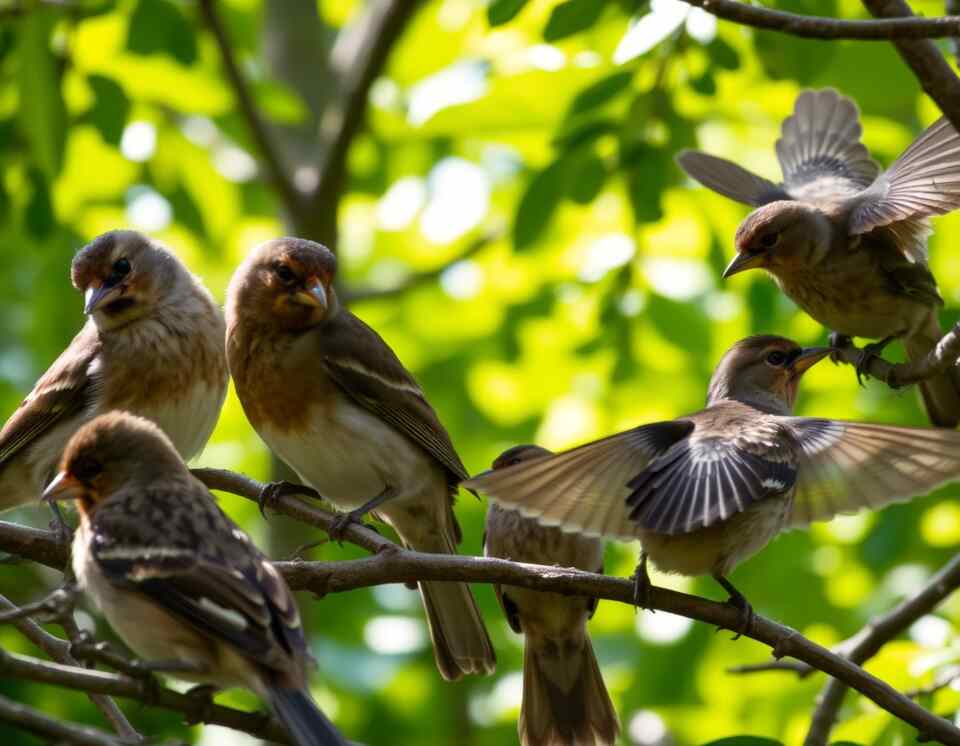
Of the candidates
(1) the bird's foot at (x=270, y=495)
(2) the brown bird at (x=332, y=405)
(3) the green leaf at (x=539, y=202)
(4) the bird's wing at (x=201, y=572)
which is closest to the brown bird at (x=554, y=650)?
(2) the brown bird at (x=332, y=405)

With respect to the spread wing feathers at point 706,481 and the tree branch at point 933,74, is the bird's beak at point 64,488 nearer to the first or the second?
the spread wing feathers at point 706,481

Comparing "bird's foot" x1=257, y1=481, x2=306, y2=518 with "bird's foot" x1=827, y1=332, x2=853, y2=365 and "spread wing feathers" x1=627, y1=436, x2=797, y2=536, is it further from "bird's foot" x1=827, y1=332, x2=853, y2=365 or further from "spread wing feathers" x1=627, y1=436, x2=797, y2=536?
"bird's foot" x1=827, y1=332, x2=853, y2=365

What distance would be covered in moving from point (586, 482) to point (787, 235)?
216cm

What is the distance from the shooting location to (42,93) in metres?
7.48

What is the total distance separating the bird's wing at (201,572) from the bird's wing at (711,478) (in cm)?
118

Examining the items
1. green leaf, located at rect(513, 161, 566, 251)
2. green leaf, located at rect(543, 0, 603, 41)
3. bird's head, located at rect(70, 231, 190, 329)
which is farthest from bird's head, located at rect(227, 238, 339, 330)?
green leaf, located at rect(513, 161, 566, 251)

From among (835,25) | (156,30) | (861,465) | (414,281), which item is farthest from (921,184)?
(414,281)

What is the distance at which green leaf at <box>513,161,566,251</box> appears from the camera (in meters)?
7.82

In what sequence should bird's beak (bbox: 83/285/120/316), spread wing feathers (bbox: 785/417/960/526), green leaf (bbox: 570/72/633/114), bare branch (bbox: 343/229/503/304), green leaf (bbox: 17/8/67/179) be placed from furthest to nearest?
bare branch (bbox: 343/229/503/304) < green leaf (bbox: 17/8/67/179) < green leaf (bbox: 570/72/633/114) < bird's beak (bbox: 83/285/120/316) < spread wing feathers (bbox: 785/417/960/526)

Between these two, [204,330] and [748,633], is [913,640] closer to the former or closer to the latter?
[748,633]

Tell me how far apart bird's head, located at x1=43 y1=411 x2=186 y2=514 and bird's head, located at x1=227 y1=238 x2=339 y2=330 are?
1357mm

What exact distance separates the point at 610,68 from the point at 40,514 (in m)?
5.07

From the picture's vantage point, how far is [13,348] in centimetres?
1085

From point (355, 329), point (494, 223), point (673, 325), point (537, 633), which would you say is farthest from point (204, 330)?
point (494, 223)
